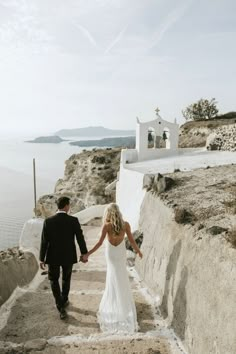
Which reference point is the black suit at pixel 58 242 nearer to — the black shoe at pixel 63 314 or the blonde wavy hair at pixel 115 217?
the black shoe at pixel 63 314

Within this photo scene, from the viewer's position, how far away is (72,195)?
133 feet

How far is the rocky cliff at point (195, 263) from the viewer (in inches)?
209

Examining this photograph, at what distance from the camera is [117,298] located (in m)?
6.80

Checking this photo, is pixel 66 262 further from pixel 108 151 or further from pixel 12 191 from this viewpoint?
pixel 12 191

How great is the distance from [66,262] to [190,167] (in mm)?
11659

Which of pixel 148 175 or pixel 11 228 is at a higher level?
pixel 148 175

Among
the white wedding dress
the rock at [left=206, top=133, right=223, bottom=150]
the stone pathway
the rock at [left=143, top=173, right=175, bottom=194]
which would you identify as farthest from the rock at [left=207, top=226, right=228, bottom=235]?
the rock at [left=206, top=133, right=223, bottom=150]

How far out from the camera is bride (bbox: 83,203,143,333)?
6582mm

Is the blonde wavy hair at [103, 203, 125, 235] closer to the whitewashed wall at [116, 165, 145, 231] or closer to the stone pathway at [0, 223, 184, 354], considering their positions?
the stone pathway at [0, 223, 184, 354]

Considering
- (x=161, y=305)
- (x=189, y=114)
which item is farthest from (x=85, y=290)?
(x=189, y=114)

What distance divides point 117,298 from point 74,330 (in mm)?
957

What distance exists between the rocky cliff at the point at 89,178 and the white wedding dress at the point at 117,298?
27438 millimetres

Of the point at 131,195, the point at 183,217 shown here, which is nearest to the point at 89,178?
the point at 131,195

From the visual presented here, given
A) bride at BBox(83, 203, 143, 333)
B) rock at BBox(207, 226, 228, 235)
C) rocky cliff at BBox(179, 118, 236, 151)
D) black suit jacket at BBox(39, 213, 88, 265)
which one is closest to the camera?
rock at BBox(207, 226, 228, 235)
